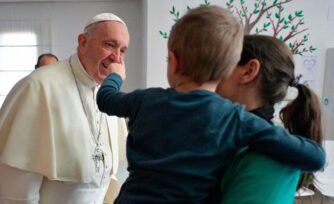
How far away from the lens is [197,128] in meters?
Result: 0.62

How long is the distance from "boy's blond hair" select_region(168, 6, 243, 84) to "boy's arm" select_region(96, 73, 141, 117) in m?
0.16

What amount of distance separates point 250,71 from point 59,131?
0.78m

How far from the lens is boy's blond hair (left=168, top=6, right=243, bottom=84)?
0.60 m

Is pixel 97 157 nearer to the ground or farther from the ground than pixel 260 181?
nearer to the ground

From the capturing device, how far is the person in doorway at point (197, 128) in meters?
0.58

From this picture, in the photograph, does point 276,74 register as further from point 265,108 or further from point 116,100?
point 116,100

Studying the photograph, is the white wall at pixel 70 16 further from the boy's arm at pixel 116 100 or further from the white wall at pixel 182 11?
the boy's arm at pixel 116 100

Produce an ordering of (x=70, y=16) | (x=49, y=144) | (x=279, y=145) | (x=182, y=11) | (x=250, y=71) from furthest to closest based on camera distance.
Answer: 1. (x=70, y=16)
2. (x=182, y=11)
3. (x=49, y=144)
4. (x=250, y=71)
5. (x=279, y=145)

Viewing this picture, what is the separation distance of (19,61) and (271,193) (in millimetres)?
4817

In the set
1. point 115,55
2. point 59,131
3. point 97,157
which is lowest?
point 97,157

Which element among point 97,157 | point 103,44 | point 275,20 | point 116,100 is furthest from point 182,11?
point 116,100

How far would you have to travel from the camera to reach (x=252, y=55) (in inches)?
26.1

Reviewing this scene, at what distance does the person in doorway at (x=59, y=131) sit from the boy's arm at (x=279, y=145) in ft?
2.19

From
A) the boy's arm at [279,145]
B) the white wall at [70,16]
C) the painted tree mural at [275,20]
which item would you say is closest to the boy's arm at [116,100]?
the boy's arm at [279,145]
